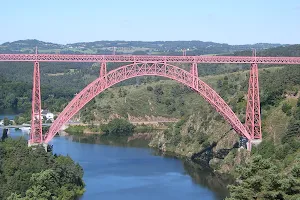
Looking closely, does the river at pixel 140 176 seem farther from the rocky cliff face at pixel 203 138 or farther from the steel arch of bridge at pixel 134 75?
the steel arch of bridge at pixel 134 75

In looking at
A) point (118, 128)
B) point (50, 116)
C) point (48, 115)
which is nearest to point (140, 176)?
point (118, 128)

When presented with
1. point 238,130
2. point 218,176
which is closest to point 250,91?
point 238,130

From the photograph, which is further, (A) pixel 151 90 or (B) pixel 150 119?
(A) pixel 151 90

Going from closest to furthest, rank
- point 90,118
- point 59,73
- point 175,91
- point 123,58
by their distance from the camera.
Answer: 1. point 123,58
2. point 90,118
3. point 175,91
4. point 59,73

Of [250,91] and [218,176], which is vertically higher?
[250,91]

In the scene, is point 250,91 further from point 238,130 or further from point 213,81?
point 213,81

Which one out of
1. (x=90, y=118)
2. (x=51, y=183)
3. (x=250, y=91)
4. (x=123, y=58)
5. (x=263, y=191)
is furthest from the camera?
(x=90, y=118)
